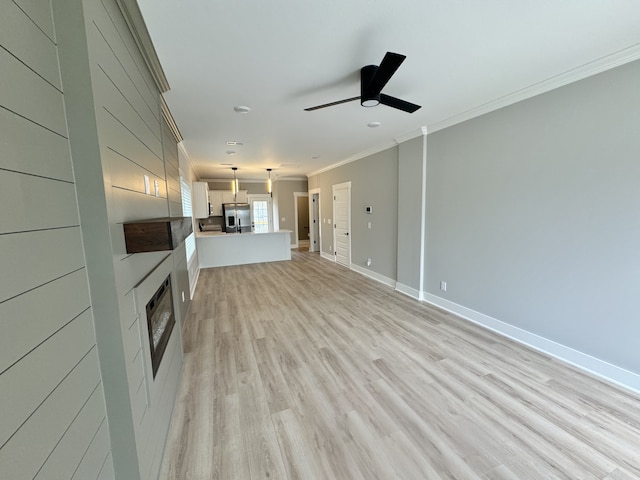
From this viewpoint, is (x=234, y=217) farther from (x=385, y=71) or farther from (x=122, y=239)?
(x=122, y=239)

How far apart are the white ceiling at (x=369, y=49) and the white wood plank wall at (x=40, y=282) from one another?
3.75 ft

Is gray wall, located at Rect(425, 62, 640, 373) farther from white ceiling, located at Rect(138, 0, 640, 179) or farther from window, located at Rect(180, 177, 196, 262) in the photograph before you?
window, located at Rect(180, 177, 196, 262)

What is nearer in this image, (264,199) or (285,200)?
(264,199)

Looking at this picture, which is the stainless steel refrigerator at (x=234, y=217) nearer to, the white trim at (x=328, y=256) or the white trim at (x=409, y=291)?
the white trim at (x=328, y=256)

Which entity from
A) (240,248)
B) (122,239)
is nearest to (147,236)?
(122,239)

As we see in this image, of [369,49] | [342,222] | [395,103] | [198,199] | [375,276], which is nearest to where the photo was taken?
[369,49]

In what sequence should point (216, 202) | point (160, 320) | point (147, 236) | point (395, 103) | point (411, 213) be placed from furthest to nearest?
1. point (216, 202)
2. point (411, 213)
3. point (395, 103)
4. point (160, 320)
5. point (147, 236)

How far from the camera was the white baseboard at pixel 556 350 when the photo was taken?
2179mm

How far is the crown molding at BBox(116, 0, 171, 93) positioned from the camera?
1451mm

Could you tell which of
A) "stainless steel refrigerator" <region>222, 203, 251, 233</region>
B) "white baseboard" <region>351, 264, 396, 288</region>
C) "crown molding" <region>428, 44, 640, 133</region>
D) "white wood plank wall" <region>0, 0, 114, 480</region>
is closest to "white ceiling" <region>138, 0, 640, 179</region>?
"crown molding" <region>428, 44, 640, 133</region>

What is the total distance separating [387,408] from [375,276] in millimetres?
3579

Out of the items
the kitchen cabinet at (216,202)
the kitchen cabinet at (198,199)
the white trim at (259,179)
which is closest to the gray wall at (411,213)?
the kitchen cabinet at (198,199)

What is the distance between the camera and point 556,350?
2604 millimetres

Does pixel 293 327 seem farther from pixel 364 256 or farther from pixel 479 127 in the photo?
pixel 479 127
